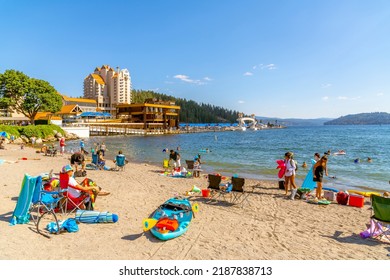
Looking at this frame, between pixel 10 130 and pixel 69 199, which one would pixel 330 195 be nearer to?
pixel 69 199

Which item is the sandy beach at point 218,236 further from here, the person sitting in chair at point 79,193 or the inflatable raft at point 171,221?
the person sitting in chair at point 79,193

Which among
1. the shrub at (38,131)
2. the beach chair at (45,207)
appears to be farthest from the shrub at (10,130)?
the beach chair at (45,207)

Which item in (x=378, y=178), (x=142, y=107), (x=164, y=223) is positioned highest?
(x=142, y=107)

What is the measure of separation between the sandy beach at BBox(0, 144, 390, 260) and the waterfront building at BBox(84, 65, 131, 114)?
9440 cm

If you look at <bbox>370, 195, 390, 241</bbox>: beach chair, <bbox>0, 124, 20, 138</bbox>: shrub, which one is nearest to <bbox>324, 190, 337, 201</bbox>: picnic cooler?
<bbox>370, 195, 390, 241</bbox>: beach chair

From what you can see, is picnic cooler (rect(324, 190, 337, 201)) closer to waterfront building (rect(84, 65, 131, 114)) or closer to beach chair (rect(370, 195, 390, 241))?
beach chair (rect(370, 195, 390, 241))

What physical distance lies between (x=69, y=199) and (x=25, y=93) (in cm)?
4773

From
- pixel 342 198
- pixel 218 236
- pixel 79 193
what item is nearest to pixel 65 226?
pixel 79 193

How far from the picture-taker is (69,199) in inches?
291

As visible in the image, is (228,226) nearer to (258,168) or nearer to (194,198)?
(194,198)

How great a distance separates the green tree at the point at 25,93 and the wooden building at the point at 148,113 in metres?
32.7
